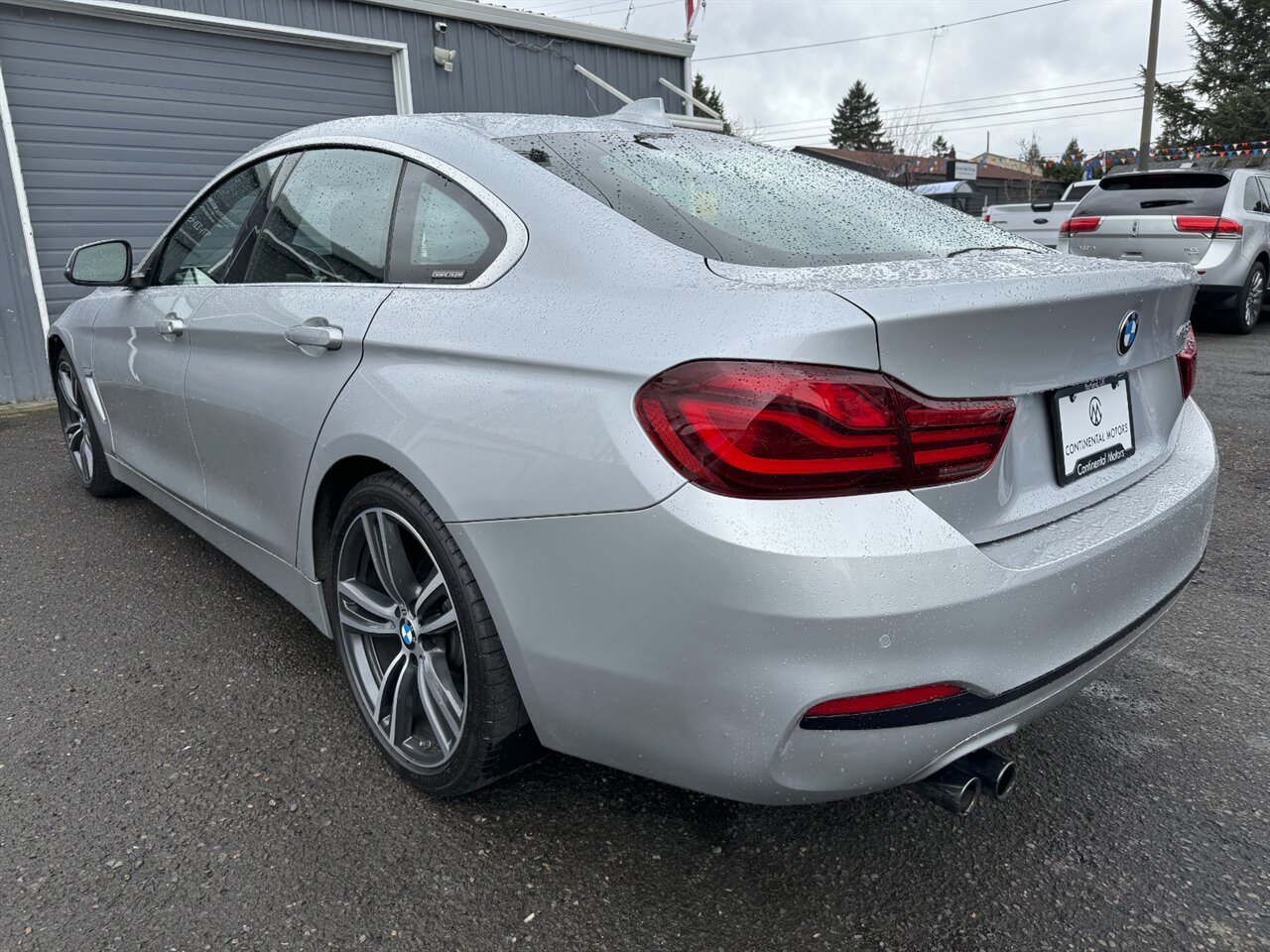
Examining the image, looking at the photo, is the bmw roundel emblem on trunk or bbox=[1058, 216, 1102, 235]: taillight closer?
the bmw roundel emblem on trunk

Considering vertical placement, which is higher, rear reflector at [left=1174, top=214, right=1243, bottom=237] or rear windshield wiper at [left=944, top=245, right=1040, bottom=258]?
rear windshield wiper at [left=944, top=245, right=1040, bottom=258]

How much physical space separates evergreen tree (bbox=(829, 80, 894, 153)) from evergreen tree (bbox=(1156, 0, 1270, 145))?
1656 inches

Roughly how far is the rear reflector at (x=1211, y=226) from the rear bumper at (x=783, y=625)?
8.75 metres

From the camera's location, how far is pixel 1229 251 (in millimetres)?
8953

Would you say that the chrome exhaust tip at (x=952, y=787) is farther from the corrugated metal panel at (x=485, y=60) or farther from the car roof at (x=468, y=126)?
the corrugated metal panel at (x=485, y=60)

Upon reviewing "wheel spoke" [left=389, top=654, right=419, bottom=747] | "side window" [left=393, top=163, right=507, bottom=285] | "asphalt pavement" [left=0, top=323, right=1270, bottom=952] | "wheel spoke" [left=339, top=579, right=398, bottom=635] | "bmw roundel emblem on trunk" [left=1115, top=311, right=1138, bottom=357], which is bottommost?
"asphalt pavement" [left=0, top=323, right=1270, bottom=952]

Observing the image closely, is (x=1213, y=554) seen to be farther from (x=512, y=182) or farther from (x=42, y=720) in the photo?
(x=42, y=720)

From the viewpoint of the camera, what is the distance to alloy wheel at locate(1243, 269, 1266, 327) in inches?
372

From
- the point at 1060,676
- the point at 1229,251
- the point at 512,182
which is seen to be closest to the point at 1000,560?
the point at 1060,676

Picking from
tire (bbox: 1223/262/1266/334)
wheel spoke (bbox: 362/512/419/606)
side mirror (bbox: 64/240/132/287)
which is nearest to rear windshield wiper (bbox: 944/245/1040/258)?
wheel spoke (bbox: 362/512/419/606)

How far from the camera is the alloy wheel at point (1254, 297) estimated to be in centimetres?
946

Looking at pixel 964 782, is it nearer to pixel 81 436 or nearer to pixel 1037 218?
pixel 81 436

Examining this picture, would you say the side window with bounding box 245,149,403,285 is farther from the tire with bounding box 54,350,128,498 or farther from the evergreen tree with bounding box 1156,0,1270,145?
the evergreen tree with bounding box 1156,0,1270,145

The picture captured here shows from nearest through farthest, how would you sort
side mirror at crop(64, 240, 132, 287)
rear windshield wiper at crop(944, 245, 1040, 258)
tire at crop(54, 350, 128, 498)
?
rear windshield wiper at crop(944, 245, 1040, 258), side mirror at crop(64, 240, 132, 287), tire at crop(54, 350, 128, 498)
